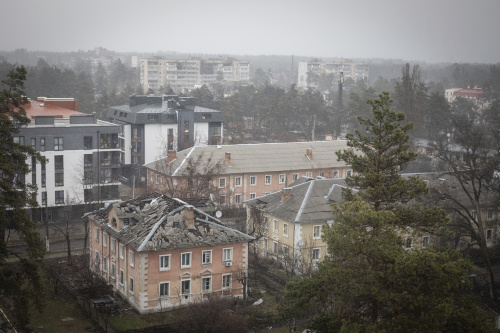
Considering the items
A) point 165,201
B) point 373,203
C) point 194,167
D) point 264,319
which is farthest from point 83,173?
point 373,203

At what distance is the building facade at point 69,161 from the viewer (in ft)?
158

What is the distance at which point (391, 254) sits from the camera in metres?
19.1

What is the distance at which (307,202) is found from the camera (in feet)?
126

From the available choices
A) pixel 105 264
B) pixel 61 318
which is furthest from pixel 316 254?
pixel 61 318

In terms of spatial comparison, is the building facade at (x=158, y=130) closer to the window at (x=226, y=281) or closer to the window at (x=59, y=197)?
the window at (x=59, y=197)

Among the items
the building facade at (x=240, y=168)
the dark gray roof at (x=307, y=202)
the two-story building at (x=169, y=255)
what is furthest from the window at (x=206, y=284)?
the building facade at (x=240, y=168)

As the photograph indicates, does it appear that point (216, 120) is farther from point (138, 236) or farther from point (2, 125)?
point (2, 125)

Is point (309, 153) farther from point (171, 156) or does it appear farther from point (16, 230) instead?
point (16, 230)

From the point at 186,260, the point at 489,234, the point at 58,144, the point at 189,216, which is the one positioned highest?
the point at 58,144

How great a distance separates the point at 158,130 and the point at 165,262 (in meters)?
36.5

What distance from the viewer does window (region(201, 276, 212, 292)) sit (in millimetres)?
30750

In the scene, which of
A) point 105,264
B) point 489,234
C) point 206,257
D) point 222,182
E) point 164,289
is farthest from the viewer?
point 222,182

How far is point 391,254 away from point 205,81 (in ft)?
537

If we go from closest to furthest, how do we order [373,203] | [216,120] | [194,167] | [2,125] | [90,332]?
[373,203]
[2,125]
[90,332]
[194,167]
[216,120]
